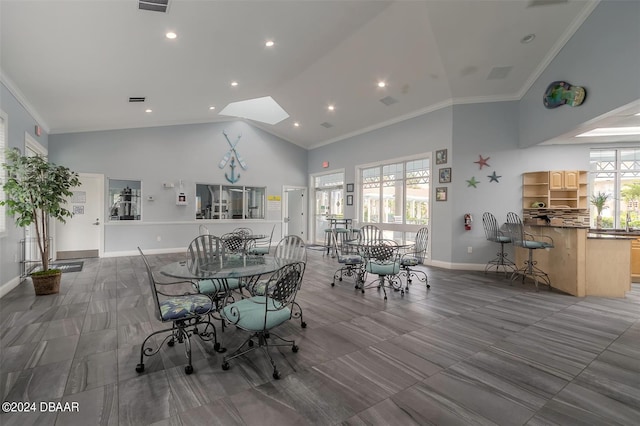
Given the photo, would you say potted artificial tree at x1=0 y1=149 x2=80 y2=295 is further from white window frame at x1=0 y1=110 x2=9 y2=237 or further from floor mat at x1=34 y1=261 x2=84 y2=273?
floor mat at x1=34 y1=261 x2=84 y2=273

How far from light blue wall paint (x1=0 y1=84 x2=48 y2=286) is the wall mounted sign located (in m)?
8.23

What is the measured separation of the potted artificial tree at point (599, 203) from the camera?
5.86 metres

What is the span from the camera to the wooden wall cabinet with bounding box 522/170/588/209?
5.59m

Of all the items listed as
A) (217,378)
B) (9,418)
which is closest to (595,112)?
(217,378)

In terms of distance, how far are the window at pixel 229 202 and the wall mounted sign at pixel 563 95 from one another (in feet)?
24.7

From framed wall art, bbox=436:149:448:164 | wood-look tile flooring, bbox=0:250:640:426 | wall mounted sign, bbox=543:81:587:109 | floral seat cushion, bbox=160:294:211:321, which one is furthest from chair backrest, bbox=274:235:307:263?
wall mounted sign, bbox=543:81:587:109

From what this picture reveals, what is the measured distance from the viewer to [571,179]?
5.60 meters

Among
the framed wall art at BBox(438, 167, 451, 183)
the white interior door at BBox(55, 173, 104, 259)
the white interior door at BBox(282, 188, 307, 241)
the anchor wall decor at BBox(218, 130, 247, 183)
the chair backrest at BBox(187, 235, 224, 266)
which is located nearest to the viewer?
the chair backrest at BBox(187, 235, 224, 266)

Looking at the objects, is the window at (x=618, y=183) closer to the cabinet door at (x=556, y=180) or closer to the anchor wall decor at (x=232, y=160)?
the cabinet door at (x=556, y=180)

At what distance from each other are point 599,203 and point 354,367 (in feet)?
22.3

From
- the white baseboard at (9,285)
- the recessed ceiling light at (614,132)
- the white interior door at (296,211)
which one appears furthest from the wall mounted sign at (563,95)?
the white baseboard at (9,285)

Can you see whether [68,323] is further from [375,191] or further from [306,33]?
[375,191]

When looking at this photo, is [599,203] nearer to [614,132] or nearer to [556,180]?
[556,180]

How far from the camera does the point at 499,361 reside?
241cm
